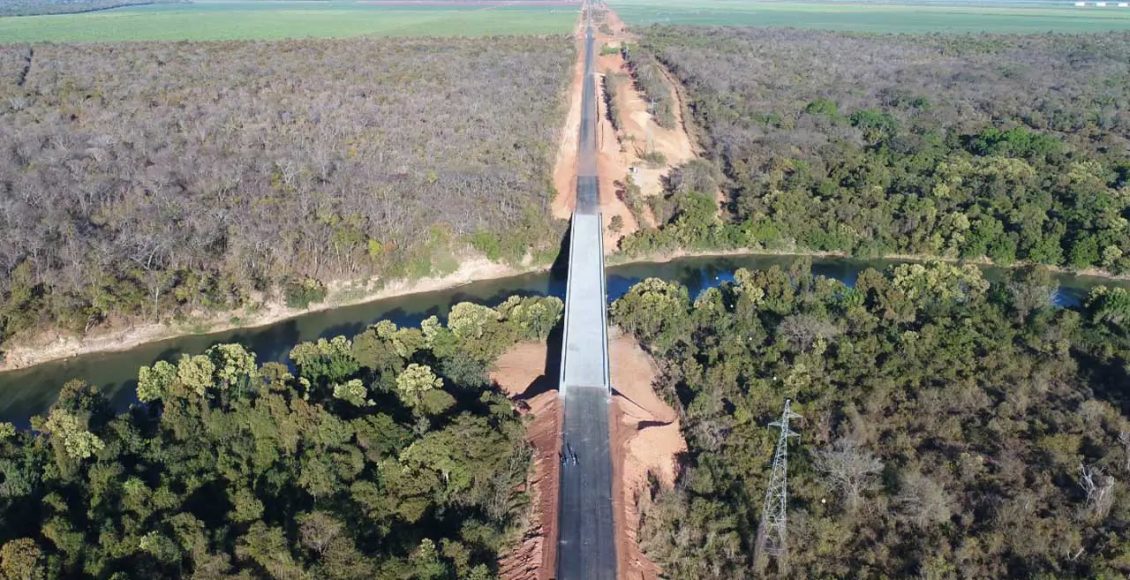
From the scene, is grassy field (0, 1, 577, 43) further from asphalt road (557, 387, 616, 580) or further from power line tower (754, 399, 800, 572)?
power line tower (754, 399, 800, 572)

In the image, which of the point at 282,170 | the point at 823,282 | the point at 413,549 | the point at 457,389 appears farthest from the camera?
the point at 282,170

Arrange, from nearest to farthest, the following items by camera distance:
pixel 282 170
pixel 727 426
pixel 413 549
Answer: pixel 413 549, pixel 727 426, pixel 282 170

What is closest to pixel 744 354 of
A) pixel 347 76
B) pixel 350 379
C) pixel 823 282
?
pixel 823 282

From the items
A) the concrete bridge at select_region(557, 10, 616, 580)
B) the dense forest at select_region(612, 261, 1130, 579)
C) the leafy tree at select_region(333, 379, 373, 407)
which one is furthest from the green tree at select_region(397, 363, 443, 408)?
the dense forest at select_region(612, 261, 1130, 579)

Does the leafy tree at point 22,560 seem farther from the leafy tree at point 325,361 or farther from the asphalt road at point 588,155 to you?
the asphalt road at point 588,155

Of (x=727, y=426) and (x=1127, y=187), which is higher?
(x=1127, y=187)

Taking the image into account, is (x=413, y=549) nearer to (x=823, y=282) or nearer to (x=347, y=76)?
(x=823, y=282)

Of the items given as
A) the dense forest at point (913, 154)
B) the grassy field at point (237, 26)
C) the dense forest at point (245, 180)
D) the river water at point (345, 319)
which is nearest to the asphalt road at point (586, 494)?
the river water at point (345, 319)

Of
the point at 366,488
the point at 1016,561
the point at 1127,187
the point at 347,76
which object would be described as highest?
the point at 347,76

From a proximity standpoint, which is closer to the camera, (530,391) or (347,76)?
(530,391)
